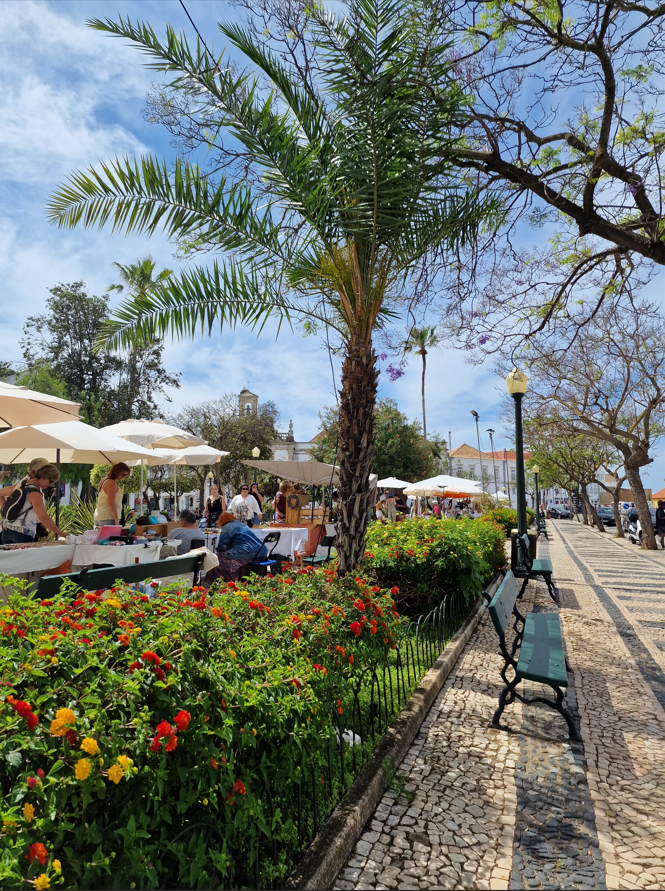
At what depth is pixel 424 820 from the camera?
279cm

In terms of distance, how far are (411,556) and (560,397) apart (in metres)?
14.8

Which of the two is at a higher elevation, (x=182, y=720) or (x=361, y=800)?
(x=182, y=720)

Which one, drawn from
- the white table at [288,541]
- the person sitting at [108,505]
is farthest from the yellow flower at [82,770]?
the white table at [288,541]

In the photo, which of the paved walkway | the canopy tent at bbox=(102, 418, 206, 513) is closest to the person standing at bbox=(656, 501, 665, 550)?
the paved walkway

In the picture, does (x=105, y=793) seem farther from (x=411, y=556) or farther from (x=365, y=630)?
(x=411, y=556)

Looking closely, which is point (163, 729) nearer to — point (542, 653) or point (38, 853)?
point (38, 853)

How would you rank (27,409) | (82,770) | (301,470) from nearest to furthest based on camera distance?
(82,770)
(27,409)
(301,470)

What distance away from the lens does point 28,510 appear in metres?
6.27

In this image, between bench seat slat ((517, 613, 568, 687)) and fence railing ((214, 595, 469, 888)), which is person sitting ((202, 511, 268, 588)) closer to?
fence railing ((214, 595, 469, 888))

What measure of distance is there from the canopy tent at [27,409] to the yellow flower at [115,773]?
5.34 metres

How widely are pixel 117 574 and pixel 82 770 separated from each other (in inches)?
125

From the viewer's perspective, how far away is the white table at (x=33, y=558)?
5.06 metres

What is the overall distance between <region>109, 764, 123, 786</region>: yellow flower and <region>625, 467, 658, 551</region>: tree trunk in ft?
70.1

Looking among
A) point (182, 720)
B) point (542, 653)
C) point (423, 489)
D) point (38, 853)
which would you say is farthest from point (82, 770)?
point (423, 489)
